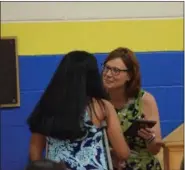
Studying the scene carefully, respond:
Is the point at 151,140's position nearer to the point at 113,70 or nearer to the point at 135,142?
the point at 135,142

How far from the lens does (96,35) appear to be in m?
1.89

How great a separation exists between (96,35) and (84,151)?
0.57 m

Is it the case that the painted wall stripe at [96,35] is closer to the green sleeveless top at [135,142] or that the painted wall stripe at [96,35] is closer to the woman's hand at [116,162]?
the green sleeveless top at [135,142]

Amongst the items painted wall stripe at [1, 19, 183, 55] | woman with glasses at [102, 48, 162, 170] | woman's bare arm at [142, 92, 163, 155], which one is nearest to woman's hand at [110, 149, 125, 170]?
woman with glasses at [102, 48, 162, 170]

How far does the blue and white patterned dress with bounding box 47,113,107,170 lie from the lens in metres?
1.54

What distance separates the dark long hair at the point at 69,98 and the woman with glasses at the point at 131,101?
0.22 m

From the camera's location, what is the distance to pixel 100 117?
5.12 feet

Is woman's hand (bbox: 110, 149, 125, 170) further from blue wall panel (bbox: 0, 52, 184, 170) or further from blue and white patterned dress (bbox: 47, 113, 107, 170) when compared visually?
blue wall panel (bbox: 0, 52, 184, 170)

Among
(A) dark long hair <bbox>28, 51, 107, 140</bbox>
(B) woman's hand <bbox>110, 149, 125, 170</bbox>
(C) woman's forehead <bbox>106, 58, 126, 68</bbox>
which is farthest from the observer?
(C) woman's forehead <bbox>106, 58, 126, 68</bbox>

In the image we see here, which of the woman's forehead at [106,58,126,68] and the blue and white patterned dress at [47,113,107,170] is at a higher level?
the woman's forehead at [106,58,126,68]

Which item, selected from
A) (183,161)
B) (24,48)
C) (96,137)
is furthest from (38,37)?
(183,161)


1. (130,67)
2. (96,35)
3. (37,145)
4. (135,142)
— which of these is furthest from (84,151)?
(96,35)

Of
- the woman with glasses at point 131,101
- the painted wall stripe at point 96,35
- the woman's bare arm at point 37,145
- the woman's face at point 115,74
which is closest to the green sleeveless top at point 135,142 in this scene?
the woman with glasses at point 131,101

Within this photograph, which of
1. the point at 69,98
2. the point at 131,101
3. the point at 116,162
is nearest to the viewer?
the point at 69,98
